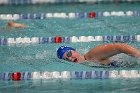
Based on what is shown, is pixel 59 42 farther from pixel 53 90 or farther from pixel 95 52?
pixel 53 90

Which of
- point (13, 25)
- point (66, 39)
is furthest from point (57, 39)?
point (13, 25)

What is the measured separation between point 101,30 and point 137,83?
3115mm

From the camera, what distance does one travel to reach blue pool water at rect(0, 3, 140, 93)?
472 centimetres

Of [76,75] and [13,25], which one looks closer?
Result: [76,75]

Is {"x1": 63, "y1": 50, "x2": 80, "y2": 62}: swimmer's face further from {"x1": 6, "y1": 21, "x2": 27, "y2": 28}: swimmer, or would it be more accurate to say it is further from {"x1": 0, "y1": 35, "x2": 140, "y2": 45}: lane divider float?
{"x1": 6, "y1": 21, "x2": 27, "y2": 28}: swimmer

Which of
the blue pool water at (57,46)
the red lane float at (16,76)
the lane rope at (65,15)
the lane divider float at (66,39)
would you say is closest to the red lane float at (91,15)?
the lane rope at (65,15)

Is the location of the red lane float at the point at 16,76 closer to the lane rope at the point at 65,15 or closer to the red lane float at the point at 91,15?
the lane rope at the point at 65,15

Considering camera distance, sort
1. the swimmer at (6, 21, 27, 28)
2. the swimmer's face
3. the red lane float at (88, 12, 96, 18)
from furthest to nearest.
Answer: the red lane float at (88, 12, 96, 18), the swimmer at (6, 21, 27, 28), the swimmer's face

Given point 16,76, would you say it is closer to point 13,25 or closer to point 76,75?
point 76,75

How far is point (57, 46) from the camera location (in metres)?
6.82

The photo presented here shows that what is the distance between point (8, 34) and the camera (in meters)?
7.64

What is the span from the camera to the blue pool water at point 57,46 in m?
4.72

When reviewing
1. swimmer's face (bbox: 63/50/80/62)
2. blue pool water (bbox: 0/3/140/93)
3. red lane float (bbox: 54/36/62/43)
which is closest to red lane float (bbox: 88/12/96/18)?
blue pool water (bbox: 0/3/140/93)

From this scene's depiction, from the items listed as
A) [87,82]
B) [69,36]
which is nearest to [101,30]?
[69,36]
